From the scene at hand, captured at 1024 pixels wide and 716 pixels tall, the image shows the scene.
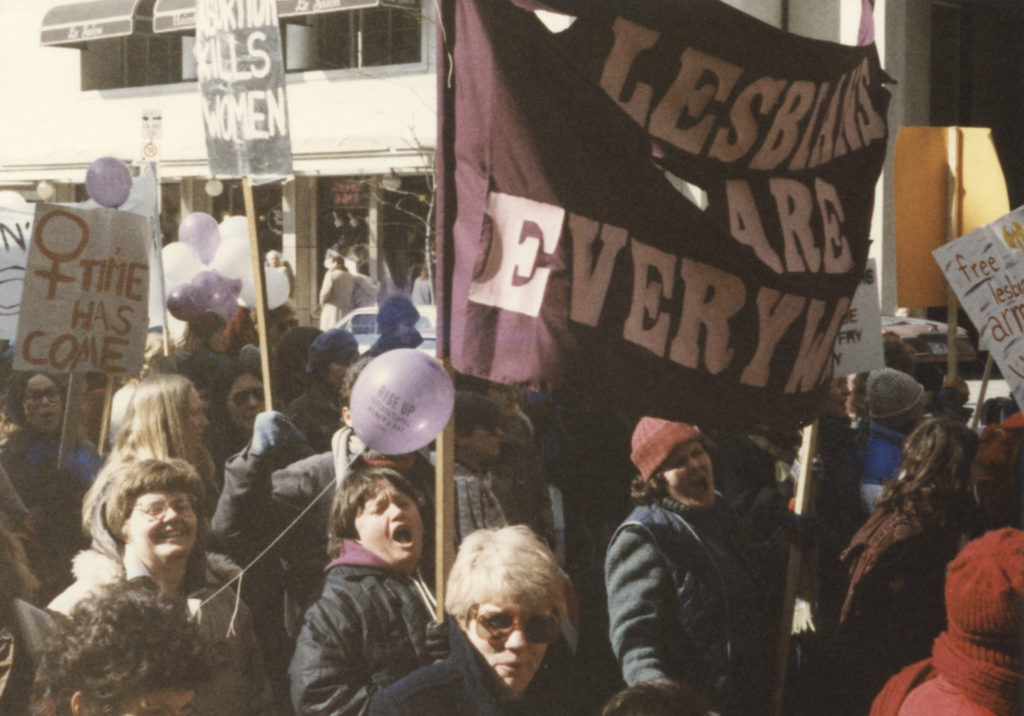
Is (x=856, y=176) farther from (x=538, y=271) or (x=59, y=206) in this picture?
(x=59, y=206)

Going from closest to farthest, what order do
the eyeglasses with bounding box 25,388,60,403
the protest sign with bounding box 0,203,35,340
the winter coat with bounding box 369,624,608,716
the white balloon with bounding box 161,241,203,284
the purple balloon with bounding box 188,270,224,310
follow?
the winter coat with bounding box 369,624,608,716 < the eyeglasses with bounding box 25,388,60,403 < the protest sign with bounding box 0,203,35,340 < the purple balloon with bounding box 188,270,224,310 < the white balloon with bounding box 161,241,203,284


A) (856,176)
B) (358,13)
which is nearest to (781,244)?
(856,176)

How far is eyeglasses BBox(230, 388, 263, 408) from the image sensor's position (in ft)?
18.2

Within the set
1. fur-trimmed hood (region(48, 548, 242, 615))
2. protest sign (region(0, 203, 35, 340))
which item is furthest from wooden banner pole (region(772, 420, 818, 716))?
protest sign (region(0, 203, 35, 340))

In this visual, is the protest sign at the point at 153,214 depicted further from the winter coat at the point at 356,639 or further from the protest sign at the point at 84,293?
the winter coat at the point at 356,639

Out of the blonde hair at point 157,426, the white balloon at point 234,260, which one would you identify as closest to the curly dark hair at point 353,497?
the blonde hair at point 157,426

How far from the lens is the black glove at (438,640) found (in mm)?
3336

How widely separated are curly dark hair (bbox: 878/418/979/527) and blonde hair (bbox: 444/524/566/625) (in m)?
1.74

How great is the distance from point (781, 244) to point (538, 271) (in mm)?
760

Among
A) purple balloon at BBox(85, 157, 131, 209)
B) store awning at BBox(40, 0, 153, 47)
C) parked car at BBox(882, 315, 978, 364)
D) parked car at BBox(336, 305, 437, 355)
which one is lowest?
parked car at BBox(882, 315, 978, 364)

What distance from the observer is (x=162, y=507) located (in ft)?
12.3

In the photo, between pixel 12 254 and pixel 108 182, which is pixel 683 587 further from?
pixel 12 254

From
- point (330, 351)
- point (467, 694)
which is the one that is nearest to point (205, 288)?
point (330, 351)

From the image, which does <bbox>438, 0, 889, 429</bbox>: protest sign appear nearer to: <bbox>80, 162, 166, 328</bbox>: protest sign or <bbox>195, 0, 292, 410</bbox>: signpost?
<bbox>195, 0, 292, 410</bbox>: signpost
